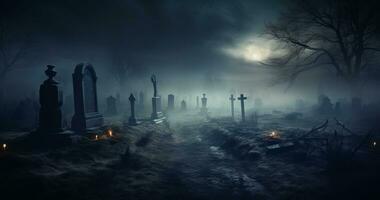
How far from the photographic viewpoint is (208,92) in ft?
231

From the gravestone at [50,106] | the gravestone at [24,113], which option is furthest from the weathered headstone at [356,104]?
the gravestone at [24,113]

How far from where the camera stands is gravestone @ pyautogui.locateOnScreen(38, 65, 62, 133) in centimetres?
1025

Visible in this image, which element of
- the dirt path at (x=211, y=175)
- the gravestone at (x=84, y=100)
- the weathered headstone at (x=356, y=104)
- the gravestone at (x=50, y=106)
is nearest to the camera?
the dirt path at (x=211, y=175)

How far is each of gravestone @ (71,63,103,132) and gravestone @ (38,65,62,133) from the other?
99.2 inches

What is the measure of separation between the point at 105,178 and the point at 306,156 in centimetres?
649

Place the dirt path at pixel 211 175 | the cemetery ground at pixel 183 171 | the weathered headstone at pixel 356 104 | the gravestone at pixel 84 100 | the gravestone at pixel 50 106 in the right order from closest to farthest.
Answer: the cemetery ground at pixel 183 171, the dirt path at pixel 211 175, the gravestone at pixel 50 106, the gravestone at pixel 84 100, the weathered headstone at pixel 356 104

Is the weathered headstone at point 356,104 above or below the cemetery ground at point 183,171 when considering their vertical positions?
above

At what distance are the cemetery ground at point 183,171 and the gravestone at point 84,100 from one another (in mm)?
2748

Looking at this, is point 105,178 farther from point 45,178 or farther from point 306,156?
point 306,156

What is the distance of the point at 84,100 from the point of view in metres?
13.9

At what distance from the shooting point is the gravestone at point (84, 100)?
13.4 m

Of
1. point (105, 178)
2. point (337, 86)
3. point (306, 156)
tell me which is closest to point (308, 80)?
point (337, 86)

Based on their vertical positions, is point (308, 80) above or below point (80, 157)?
above

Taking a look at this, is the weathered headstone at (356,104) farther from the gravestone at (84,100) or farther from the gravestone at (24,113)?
the gravestone at (24,113)
